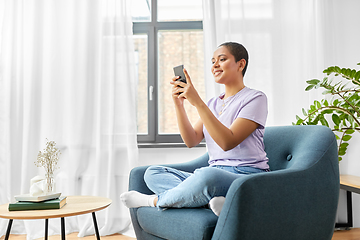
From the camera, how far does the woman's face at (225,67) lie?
157 centimetres

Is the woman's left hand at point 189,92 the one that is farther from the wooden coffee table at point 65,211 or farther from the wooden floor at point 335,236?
the wooden floor at point 335,236

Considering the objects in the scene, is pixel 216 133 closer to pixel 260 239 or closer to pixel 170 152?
pixel 260 239

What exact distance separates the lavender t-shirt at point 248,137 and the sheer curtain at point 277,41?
3.14 feet

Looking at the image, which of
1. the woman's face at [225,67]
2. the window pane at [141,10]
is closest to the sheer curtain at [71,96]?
the window pane at [141,10]

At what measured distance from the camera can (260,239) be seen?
1079 millimetres

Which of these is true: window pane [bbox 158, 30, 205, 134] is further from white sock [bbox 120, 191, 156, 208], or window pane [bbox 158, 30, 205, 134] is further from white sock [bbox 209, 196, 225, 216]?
white sock [bbox 209, 196, 225, 216]

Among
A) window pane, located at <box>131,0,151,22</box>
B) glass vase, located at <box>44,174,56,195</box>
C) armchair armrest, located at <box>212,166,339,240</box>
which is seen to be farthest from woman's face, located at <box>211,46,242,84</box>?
window pane, located at <box>131,0,151,22</box>

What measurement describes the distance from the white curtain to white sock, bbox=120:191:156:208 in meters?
1.23

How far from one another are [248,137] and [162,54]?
155 cm

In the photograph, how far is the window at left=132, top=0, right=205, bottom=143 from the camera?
2713mm

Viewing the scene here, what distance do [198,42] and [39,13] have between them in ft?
4.29

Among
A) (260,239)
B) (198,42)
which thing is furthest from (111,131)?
(260,239)

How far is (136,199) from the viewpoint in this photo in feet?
4.67

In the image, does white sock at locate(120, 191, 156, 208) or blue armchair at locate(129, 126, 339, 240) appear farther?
white sock at locate(120, 191, 156, 208)
